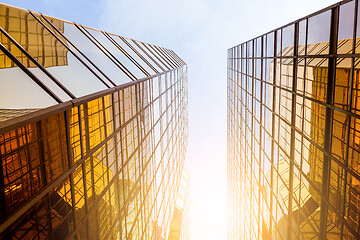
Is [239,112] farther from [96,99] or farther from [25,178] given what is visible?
[25,178]

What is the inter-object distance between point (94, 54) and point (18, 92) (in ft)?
27.9

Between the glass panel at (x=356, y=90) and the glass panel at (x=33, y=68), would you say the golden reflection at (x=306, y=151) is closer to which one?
the glass panel at (x=356, y=90)

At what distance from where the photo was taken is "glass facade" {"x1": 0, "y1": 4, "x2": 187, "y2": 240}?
24.1 feet

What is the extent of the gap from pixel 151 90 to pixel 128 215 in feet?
31.0

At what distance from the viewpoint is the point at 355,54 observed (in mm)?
8750

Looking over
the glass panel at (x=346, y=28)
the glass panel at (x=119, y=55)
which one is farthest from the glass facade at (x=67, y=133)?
the glass panel at (x=346, y=28)

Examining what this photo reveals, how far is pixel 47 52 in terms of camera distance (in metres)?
11.6

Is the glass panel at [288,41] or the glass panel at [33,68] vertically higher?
the glass panel at [288,41]

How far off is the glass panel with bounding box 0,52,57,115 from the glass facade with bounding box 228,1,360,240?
907cm

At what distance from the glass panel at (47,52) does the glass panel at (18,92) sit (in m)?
0.67

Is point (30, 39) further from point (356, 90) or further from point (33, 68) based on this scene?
point (356, 90)

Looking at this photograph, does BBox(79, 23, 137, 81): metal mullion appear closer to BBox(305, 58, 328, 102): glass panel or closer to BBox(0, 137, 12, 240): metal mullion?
BBox(305, 58, 328, 102): glass panel

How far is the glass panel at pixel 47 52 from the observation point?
34.1ft

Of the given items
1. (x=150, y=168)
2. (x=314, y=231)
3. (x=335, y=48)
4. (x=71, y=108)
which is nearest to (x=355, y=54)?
(x=335, y=48)
